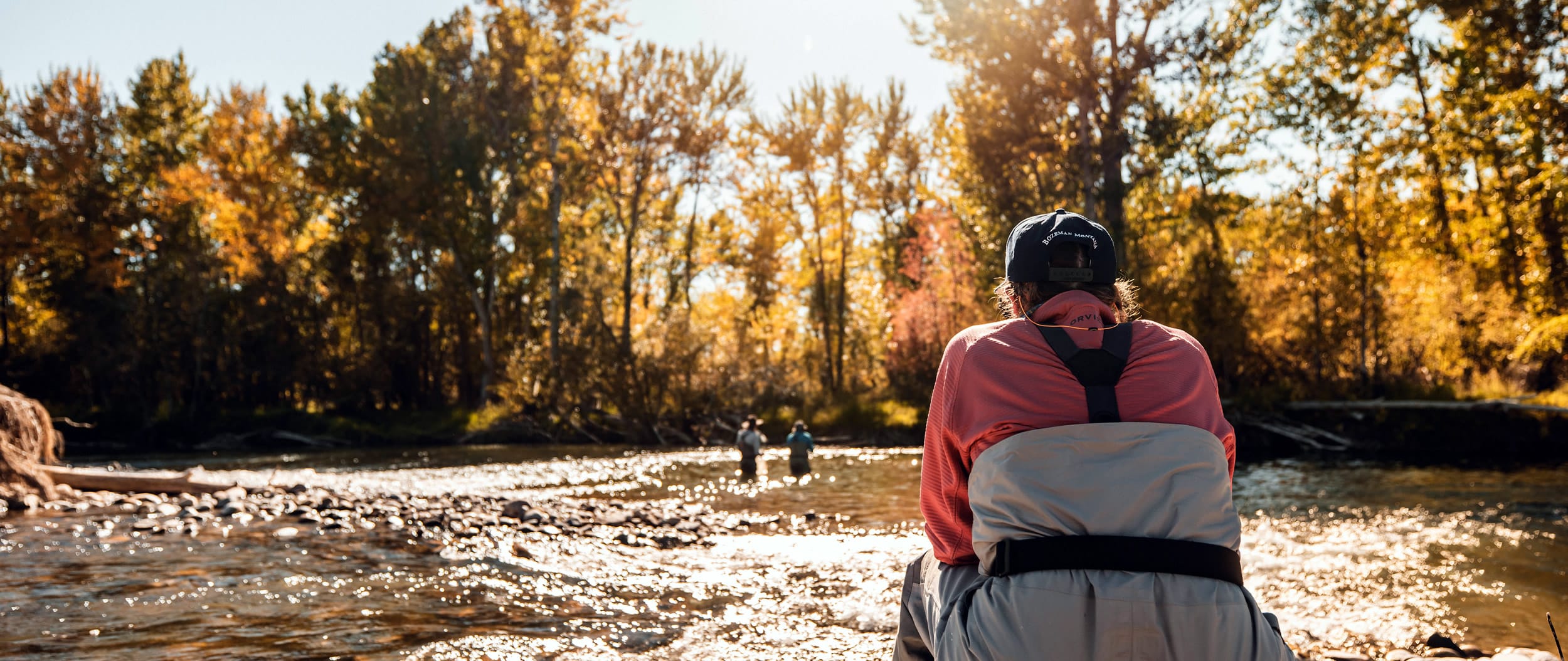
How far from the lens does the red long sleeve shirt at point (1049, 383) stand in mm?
2240

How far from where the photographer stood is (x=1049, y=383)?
225 cm

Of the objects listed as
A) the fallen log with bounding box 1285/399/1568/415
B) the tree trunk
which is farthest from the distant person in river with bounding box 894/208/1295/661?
the tree trunk

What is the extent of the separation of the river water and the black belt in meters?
4.22

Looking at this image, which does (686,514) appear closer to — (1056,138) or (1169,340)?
(1169,340)

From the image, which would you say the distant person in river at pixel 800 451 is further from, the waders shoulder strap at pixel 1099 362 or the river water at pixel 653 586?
the waders shoulder strap at pixel 1099 362

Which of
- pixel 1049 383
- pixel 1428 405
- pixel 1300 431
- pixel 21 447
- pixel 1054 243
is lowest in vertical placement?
pixel 1300 431

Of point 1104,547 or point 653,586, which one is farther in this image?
point 653,586

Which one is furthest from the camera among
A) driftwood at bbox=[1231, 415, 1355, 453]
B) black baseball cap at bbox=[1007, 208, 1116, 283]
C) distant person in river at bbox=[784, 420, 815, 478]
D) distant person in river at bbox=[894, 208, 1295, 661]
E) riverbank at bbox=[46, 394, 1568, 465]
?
driftwood at bbox=[1231, 415, 1355, 453]

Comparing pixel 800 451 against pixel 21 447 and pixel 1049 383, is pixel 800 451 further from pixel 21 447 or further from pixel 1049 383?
pixel 1049 383

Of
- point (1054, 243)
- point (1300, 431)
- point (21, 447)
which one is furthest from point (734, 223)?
point (1054, 243)

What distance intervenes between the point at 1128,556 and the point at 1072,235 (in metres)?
0.82

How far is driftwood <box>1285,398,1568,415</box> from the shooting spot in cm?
1998

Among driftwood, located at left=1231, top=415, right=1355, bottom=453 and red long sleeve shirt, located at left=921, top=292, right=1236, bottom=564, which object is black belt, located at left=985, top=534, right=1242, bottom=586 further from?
driftwood, located at left=1231, top=415, right=1355, bottom=453

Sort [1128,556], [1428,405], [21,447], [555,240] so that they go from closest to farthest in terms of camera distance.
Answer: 1. [1128,556]
2. [21,447]
3. [1428,405]
4. [555,240]
